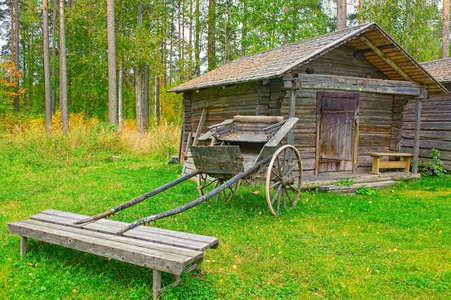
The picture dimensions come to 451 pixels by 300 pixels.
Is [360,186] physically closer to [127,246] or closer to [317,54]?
[317,54]

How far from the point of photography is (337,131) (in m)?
10.2

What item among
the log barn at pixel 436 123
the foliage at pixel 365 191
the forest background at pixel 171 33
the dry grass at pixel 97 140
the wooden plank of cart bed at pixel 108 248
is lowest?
the foliage at pixel 365 191

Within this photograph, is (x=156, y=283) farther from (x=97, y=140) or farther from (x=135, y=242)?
(x=97, y=140)

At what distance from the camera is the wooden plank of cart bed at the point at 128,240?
3538 millimetres

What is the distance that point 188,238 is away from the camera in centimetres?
399

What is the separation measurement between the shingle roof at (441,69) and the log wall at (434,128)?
36 centimetres

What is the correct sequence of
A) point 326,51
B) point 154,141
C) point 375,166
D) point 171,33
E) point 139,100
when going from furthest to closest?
point 171,33
point 139,100
point 154,141
point 375,166
point 326,51

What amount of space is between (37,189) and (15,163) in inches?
141

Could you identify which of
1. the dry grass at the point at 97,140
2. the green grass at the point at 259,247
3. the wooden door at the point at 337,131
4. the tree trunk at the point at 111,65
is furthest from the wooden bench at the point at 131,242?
the tree trunk at the point at 111,65

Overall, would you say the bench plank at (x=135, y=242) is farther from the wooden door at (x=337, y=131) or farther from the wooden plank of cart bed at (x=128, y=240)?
the wooden door at (x=337, y=131)

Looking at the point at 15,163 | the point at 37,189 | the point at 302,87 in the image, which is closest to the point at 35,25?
the point at 15,163

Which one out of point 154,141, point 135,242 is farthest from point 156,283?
point 154,141

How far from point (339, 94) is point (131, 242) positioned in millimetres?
7943

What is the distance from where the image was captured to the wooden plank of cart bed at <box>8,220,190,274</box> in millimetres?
3352
